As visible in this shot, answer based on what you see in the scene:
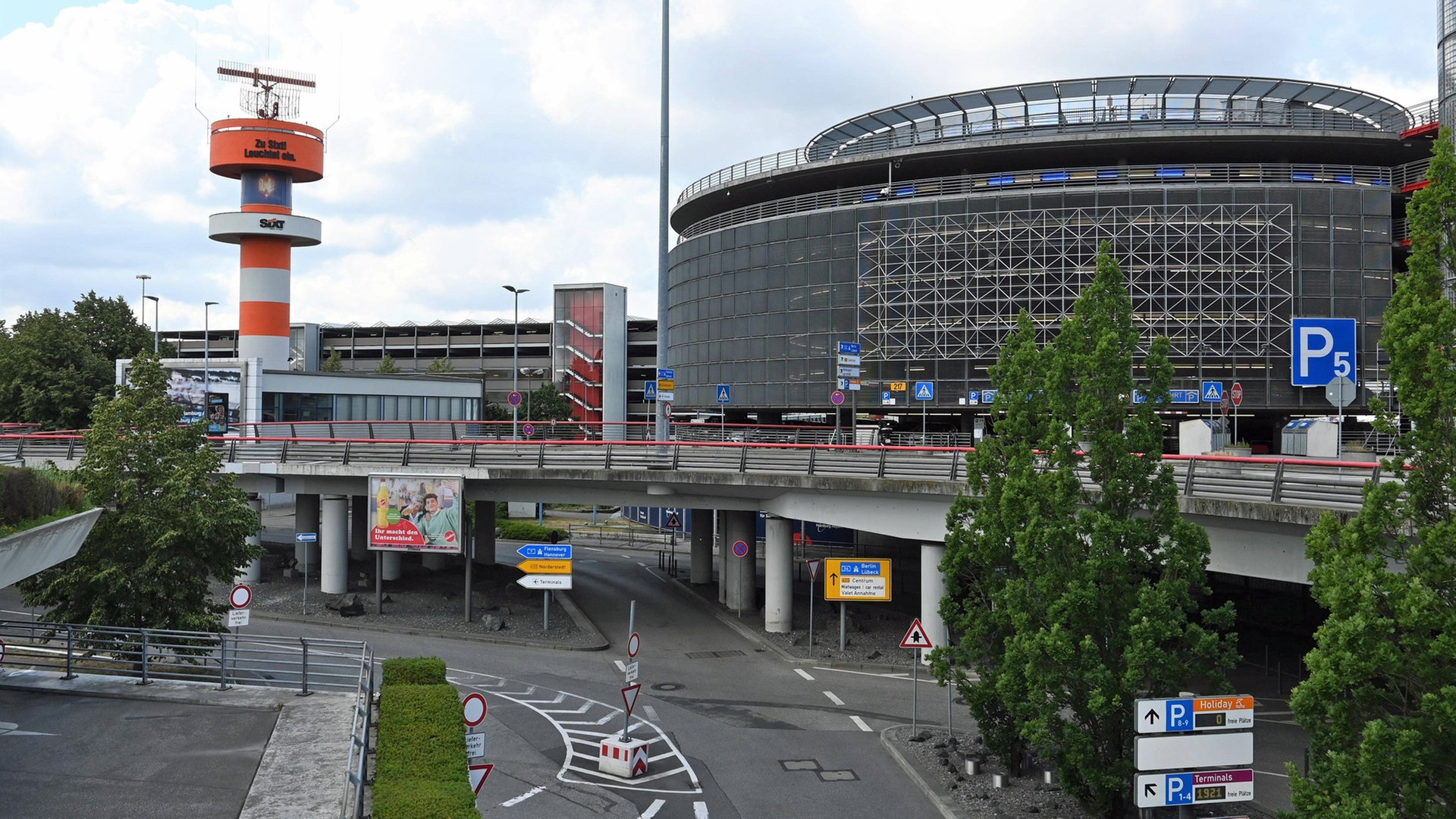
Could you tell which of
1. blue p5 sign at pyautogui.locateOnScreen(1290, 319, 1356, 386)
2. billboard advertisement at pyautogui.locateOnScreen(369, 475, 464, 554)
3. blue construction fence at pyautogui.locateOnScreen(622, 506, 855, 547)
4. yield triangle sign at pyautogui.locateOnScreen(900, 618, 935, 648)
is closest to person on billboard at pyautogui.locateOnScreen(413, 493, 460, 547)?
billboard advertisement at pyautogui.locateOnScreen(369, 475, 464, 554)

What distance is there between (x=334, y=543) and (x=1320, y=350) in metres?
33.9

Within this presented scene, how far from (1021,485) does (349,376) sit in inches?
2284

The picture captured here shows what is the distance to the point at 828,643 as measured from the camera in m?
32.9

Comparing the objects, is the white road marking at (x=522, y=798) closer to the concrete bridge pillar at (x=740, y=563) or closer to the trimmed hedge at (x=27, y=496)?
the trimmed hedge at (x=27, y=496)

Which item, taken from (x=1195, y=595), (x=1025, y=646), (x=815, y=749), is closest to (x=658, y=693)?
(x=815, y=749)

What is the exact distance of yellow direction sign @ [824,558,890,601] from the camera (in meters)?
30.7

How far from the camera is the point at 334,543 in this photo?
38.6 meters

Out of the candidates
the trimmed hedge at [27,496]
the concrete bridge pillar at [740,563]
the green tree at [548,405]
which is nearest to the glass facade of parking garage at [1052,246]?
the green tree at [548,405]

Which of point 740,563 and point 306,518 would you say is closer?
point 740,563

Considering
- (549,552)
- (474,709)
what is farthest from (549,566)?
(474,709)

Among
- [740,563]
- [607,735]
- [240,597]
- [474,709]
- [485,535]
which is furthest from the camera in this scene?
[485,535]

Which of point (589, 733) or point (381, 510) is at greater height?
point (381, 510)

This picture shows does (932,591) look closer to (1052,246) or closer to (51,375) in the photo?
(1052,246)

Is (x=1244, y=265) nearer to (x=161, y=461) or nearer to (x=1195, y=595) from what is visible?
(x=1195, y=595)
